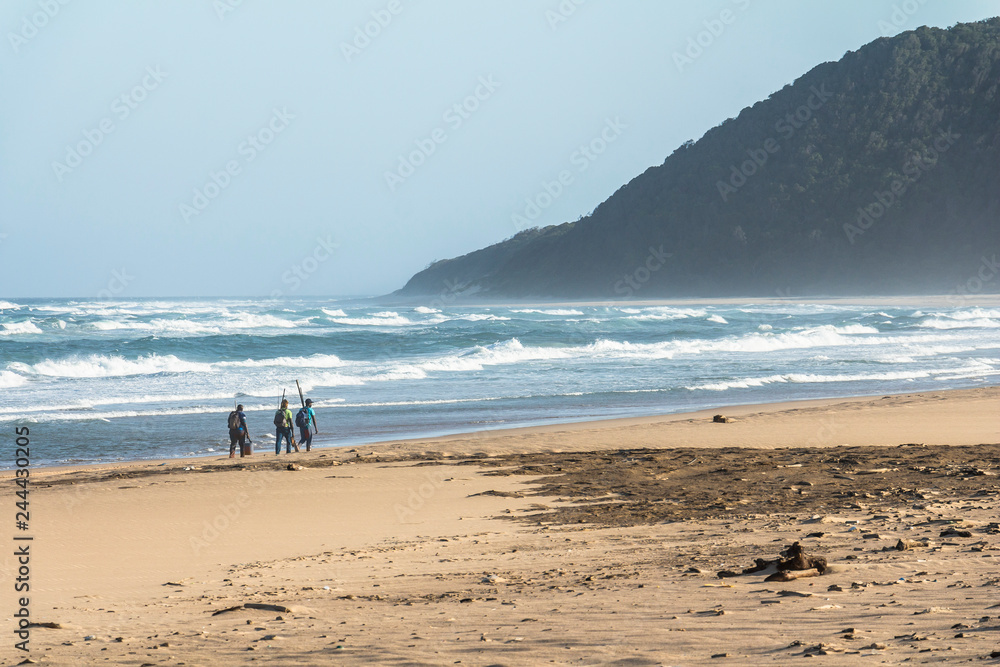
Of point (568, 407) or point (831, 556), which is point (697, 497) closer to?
point (831, 556)

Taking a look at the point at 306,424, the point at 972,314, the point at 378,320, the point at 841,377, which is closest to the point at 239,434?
the point at 306,424

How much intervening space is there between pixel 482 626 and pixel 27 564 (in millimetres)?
4504

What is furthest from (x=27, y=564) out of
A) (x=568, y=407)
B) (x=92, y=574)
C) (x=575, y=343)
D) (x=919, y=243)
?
(x=919, y=243)

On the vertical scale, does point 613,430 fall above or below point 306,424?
below

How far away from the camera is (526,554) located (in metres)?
6.54

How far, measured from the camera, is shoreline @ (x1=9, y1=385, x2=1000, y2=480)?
40.7 ft

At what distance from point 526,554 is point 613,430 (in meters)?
7.69

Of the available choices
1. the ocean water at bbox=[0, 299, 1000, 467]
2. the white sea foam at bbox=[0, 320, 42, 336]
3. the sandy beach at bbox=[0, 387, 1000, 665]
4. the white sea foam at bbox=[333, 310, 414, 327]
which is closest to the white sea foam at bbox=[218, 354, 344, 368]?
the ocean water at bbox=[0, 299, 1000, 467]

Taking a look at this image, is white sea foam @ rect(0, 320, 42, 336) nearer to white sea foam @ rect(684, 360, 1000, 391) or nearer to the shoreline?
the shoreline

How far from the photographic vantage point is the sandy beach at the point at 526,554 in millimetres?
4207

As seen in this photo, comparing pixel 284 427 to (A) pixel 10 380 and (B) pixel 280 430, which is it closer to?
(B) pixel 280 430

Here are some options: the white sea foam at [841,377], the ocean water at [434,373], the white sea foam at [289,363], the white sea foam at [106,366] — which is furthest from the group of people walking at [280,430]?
the white sea foam at [289,363]

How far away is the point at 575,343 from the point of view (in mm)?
37031

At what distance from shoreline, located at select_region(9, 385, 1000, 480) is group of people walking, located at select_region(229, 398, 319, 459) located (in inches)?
8.4
